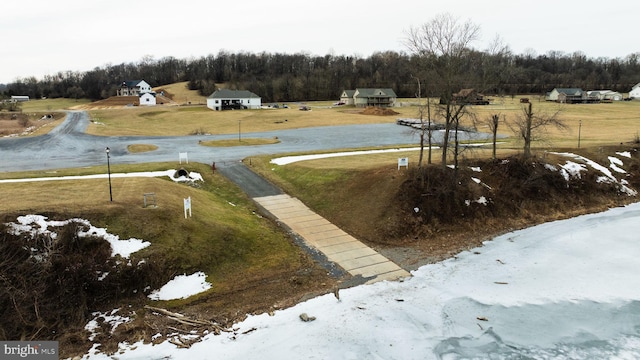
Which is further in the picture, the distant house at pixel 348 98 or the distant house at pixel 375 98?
the distant house at pixel 348 98

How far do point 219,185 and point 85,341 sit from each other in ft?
48.9

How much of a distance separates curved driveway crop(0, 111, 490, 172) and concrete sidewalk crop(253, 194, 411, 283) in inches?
334

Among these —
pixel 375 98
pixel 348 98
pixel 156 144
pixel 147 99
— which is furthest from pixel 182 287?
pixel 147 99

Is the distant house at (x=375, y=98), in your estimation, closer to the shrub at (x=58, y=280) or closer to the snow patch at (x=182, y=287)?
the snow patch at (x=182, y=287)

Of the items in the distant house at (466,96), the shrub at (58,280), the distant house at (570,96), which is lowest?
the shrub at (58,280)

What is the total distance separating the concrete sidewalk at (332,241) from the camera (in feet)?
53.7

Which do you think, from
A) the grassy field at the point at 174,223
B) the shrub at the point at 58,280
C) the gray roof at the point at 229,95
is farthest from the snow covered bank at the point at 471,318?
the gray roof at the point at 229,95

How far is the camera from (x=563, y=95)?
100m

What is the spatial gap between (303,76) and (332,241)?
101m

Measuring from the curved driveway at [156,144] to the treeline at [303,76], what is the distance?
57.2m

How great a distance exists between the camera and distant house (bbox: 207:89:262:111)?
83.4 meters

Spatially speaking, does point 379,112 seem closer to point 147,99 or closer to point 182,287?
point 147,99

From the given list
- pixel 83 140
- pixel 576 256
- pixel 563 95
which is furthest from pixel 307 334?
pixel 563 95

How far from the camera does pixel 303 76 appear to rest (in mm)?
114812
